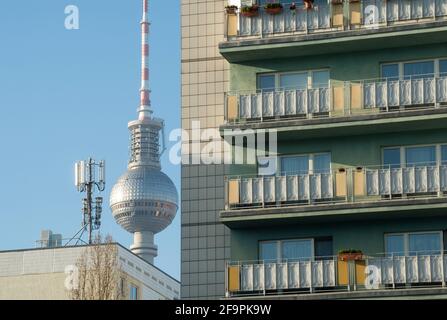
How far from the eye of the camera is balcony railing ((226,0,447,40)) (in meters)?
46.2

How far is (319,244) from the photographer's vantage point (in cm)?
4559

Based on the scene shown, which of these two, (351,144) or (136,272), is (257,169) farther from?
(136,272)

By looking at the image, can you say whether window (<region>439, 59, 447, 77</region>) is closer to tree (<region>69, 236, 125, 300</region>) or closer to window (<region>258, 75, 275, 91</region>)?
window (<region>258, 75, 275, 91</region>)

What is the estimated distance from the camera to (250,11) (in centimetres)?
4731

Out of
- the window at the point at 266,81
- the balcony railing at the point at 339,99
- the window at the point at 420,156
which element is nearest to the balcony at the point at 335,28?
the window at the point at 266,81

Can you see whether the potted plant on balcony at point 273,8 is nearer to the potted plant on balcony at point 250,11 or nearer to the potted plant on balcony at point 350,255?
the potted plant on balcony at point 250,11

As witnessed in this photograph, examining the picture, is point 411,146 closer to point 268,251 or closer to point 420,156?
point 420,156

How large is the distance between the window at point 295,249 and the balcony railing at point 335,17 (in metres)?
6.80

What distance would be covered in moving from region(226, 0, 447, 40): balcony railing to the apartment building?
4 cm

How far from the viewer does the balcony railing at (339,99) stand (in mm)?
45281

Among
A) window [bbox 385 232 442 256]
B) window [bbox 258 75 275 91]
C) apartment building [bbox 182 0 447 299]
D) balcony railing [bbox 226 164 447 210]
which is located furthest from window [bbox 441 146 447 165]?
window [bbox 258 75 275 91]
